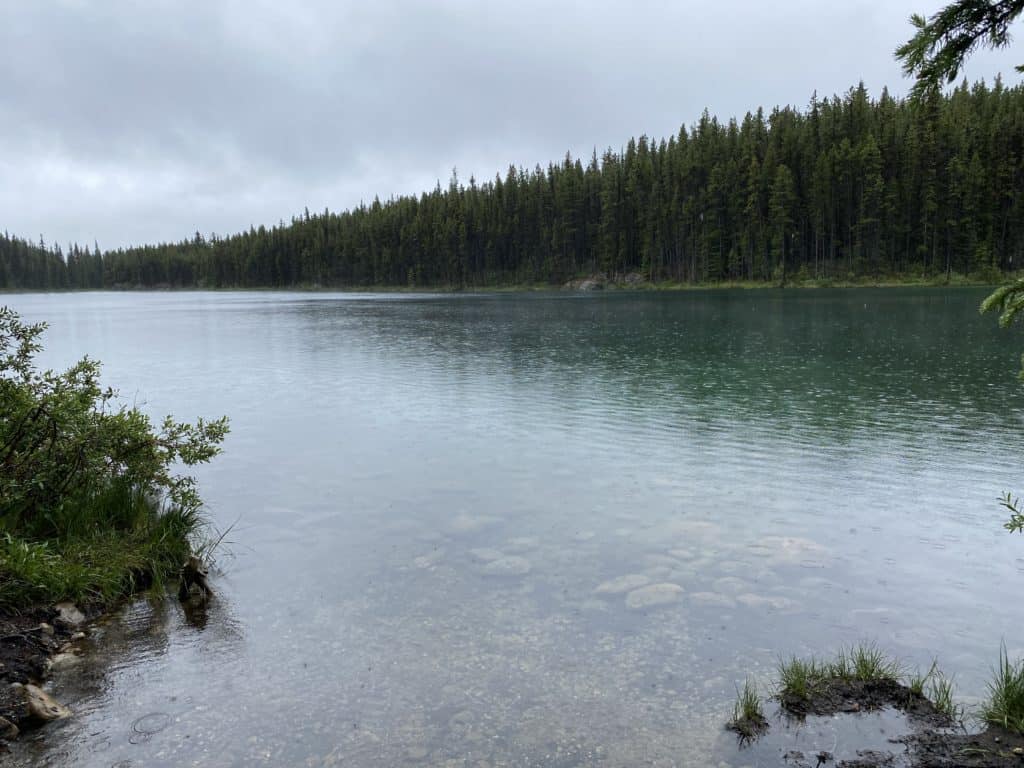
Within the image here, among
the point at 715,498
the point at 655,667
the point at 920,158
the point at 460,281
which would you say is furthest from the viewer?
the point at 460,281

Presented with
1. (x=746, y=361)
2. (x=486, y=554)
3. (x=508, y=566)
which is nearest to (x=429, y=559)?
(x=486, y=554)

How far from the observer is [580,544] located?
11.1 meters

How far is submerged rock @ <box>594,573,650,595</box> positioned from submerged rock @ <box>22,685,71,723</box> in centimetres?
601

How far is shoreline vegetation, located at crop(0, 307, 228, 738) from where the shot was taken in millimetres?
7883

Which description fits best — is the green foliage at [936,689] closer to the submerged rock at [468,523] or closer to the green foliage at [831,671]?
the green foliage at [831,671]

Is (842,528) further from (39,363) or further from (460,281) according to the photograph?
(460,281)

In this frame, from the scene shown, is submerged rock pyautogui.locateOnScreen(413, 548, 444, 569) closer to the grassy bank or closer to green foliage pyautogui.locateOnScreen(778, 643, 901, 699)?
the grassy bank

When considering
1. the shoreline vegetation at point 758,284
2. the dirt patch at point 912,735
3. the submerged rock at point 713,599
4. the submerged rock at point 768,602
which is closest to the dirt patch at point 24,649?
the dirt patch at point 912,735

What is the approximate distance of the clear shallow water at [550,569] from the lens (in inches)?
253

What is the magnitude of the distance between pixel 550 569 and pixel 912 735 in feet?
16.9

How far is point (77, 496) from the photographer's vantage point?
32.9 feet

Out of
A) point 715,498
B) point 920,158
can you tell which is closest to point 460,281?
point 920,158

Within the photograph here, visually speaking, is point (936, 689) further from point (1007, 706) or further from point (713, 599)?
point (713, 599)

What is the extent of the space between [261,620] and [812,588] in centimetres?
711
